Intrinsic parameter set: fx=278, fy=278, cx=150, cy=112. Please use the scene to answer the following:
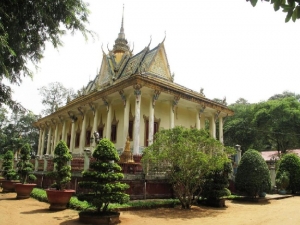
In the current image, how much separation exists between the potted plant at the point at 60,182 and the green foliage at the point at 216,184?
5324 mm

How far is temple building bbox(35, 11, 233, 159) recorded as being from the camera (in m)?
15.0

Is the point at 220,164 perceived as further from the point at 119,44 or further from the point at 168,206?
the point at 119,44

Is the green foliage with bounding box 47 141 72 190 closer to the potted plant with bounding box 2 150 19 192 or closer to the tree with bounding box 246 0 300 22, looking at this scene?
the potted plant with bounding box 2 150 19 192

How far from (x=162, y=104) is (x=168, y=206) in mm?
8381

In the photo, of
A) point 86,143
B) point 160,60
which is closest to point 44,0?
point 160,60

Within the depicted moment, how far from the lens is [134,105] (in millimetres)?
16719

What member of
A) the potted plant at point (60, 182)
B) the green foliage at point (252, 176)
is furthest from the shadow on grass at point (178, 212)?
the green foliage at point (252, 176)

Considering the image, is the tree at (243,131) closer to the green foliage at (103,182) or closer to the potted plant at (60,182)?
the potted plant at (60,182)

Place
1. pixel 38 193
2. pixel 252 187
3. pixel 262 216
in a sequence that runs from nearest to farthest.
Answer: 1. pixel 262 216
2. pixel 38 193
3. pixel 252 187

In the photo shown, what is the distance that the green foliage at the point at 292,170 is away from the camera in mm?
17594

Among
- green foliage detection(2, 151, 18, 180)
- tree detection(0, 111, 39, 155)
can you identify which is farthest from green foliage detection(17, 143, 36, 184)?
tree detection(0, 111, 39, 155)

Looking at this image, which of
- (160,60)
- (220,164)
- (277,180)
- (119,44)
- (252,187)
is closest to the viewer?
(220,164)

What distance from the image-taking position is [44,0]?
6.51 m

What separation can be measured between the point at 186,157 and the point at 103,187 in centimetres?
376
